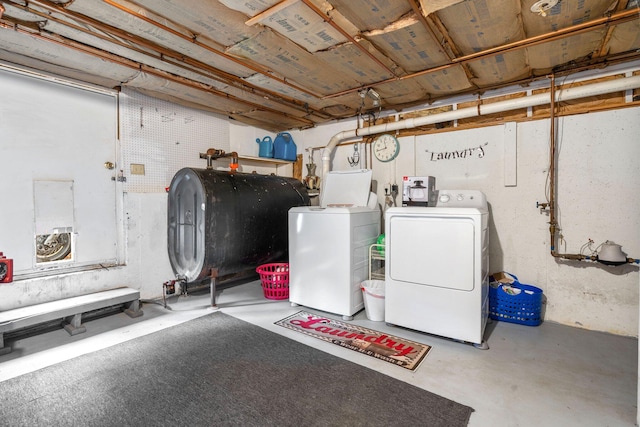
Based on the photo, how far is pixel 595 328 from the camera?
285 centimetres

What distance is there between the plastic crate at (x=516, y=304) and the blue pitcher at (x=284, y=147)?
328cm

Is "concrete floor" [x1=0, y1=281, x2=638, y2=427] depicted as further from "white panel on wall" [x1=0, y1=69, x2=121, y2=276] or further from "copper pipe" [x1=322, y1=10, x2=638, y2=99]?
"copper pipe" [x1=322, y1=10, x2=638, y2=99]

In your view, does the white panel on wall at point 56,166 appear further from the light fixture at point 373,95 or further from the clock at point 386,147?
the clock at point 386,147

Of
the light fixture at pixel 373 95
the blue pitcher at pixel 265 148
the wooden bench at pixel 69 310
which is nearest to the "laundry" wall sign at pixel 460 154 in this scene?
the light fixture at pixel 373 95

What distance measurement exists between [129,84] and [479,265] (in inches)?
146

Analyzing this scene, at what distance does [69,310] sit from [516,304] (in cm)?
401

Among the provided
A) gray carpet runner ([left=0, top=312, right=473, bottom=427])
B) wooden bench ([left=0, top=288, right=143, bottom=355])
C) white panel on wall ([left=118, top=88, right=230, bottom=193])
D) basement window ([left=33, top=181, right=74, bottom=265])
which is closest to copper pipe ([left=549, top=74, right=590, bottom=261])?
gray carpet runner ([left=0, top=312, right=473, bottom=427])

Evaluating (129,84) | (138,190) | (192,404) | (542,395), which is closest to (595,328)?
(542,395)

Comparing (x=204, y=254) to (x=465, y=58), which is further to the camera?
(x=204, y=254)

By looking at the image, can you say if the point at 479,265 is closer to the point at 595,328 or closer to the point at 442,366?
the point at 442,366

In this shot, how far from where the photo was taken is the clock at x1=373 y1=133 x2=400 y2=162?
3.95 meters

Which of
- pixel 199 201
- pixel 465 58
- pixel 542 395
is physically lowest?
pixel 542 395

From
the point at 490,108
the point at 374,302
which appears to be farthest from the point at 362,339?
the point at 490,108

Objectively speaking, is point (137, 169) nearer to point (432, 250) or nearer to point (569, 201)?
point (432, 250)
